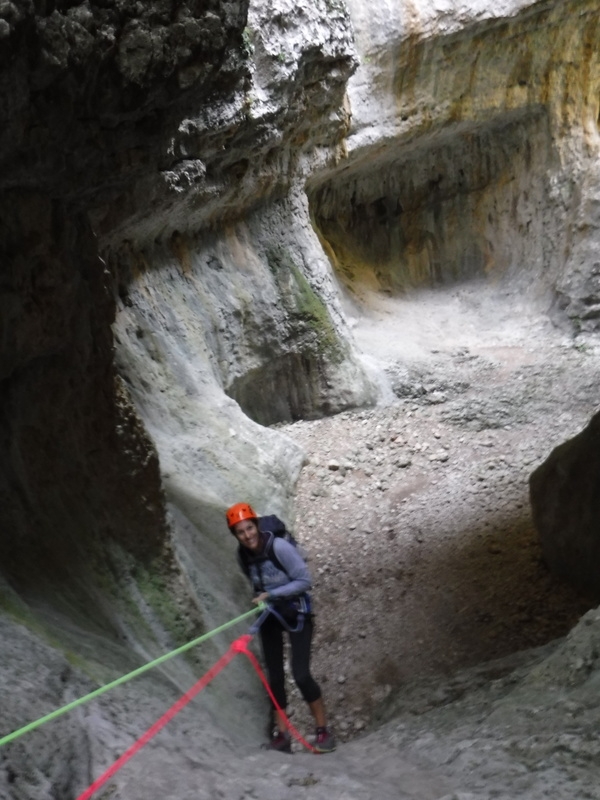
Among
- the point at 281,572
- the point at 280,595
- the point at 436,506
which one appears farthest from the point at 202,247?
the point at 280,595

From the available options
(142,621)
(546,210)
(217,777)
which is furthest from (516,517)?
(546,210)

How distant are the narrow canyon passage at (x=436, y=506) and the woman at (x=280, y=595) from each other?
21.9 inches

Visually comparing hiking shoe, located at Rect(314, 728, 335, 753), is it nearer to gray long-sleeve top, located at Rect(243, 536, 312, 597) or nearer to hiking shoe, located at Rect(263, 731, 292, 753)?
hiking shoe, located at Rect(263, 731, 292, 753)

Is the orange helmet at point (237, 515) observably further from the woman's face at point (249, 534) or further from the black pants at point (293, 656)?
the black pants at point (293, 656)

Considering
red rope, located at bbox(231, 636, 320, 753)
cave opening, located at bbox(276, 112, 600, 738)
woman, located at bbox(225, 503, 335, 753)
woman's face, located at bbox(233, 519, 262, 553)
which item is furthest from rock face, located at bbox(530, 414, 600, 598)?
woman's face, located at bbox(233, 519, 262, 553)

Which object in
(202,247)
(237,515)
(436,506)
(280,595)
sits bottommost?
(436,506)

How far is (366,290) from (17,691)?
34.1 ft

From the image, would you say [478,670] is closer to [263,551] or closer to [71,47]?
[263,551]

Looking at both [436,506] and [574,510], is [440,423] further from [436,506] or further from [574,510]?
[574,510]

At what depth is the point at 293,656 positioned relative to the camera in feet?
11.6

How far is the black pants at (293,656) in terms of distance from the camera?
138 inches

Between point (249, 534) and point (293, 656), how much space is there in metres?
0.71

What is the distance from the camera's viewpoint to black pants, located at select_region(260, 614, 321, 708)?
3.51m

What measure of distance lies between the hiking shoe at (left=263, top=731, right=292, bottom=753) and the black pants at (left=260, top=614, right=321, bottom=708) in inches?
7.7
